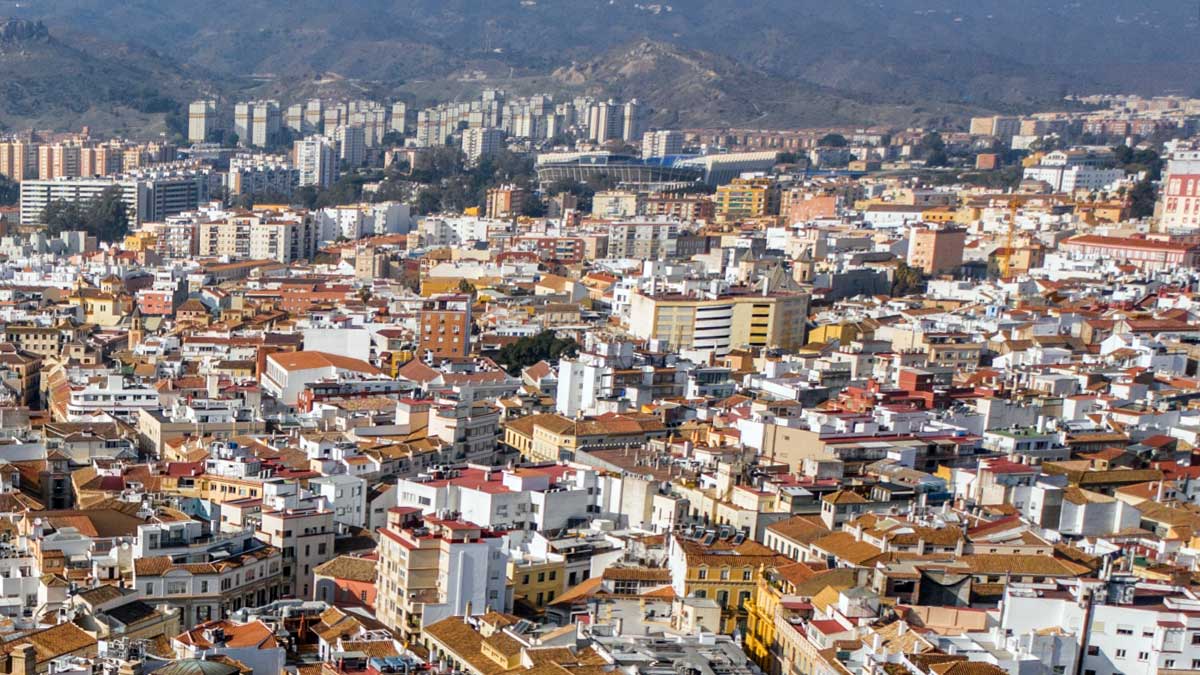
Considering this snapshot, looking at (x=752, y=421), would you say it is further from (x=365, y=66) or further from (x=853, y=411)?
(x=365, y=66)

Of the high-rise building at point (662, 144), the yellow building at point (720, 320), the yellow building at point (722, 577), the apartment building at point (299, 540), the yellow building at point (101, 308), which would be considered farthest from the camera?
the high-rise building at point (662, 144)

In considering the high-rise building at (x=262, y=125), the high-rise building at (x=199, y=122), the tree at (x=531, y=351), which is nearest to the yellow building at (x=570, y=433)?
the tree at (x=531, y=351)

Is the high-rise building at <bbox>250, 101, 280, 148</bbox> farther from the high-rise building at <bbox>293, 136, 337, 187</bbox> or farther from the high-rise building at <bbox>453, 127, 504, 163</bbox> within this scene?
the high-rise building at <bbox>293, 136, 337, 187</bbox>

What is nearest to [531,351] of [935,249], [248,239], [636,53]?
[935,249]

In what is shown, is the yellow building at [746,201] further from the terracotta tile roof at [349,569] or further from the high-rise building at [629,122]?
the terracotta tile roof at [349,569]

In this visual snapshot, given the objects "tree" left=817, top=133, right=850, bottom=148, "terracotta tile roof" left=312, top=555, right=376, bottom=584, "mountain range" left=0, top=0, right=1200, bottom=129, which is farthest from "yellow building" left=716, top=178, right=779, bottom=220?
"terracotta tile roof" left=312, top=555, right=376, bottom=584

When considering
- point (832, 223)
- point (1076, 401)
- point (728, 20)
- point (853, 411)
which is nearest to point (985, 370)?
point (1076, 401)
